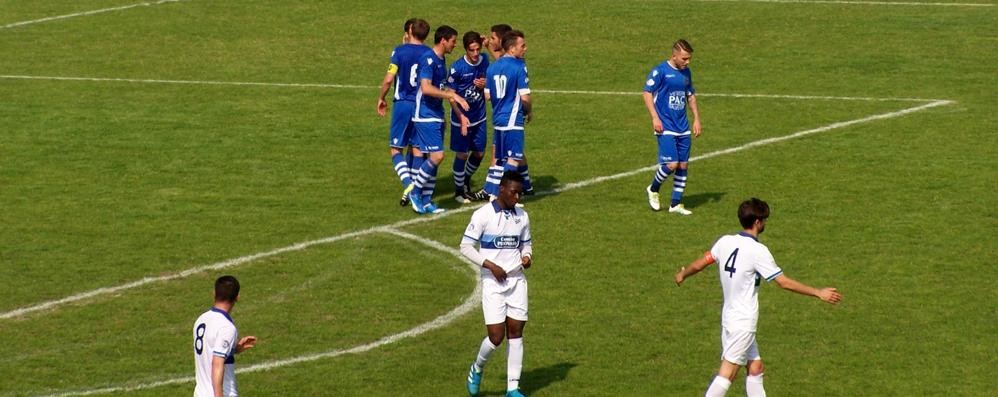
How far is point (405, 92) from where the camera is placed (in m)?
22.3

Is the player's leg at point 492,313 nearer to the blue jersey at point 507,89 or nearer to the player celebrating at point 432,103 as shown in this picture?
the blue jersey at point 507,89

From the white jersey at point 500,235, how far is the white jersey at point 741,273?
1981 mm

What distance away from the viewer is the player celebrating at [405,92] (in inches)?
867

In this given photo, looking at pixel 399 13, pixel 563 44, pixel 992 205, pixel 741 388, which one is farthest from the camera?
pixel 399 13

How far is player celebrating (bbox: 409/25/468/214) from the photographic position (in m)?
21.4

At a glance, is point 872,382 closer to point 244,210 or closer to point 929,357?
point 929,357

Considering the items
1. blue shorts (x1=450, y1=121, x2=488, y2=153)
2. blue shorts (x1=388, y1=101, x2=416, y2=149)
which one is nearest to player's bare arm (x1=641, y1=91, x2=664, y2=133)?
blue shorts (x1=450, y1=121, x2=488, y2=153)

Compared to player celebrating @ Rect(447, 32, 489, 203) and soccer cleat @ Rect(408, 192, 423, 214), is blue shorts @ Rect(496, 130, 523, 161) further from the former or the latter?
soccer cleat @ Rect(408, 192, 423, 214)

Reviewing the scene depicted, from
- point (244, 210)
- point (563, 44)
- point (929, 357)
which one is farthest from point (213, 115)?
point (929, 357)

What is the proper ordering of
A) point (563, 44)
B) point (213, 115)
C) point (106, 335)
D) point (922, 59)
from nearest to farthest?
point (106, 335), point (213, 115), point (922, 59), point (563, 44)

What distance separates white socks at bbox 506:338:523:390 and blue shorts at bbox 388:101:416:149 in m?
7.87

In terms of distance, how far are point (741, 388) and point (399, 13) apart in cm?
2285

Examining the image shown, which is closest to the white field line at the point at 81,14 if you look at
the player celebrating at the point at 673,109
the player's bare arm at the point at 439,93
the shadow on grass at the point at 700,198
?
the player's bare arm at the point at 439,93

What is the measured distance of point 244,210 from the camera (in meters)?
22.8
